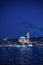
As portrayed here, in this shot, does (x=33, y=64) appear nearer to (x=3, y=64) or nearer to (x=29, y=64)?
(x=29, y=64)

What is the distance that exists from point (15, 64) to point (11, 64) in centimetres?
17

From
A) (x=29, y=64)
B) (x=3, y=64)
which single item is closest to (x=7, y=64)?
(x=3, y=64)

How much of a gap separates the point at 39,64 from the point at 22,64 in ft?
2.34

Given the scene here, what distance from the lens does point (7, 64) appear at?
11.6 m

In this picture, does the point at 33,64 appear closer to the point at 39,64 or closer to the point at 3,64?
the point at 39,64

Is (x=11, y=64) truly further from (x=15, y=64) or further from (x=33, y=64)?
(x=33, y=64)

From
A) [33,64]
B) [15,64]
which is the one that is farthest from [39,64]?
[15,64]

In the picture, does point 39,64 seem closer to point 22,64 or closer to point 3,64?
point 22,64

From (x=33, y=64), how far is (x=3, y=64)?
125 centimetres

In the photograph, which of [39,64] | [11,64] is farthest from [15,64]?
[39,64]

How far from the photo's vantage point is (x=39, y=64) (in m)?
11.6

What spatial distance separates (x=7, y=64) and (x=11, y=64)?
0.57 feet

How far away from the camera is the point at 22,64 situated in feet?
38.3

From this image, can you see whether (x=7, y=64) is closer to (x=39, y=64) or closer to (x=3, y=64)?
(x=3, y=64)
